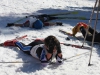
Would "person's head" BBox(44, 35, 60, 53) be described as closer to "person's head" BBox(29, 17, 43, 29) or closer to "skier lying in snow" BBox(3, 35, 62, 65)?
"skier lying in snow" BBox(3, 35, 62, 65)

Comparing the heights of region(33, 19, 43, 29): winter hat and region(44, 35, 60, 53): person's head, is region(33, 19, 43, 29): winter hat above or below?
below

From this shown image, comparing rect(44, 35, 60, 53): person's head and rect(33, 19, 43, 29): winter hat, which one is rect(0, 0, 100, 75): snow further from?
rect(44, 35, 60, 53): person's head

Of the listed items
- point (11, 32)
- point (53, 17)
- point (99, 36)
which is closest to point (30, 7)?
point (53, 17)

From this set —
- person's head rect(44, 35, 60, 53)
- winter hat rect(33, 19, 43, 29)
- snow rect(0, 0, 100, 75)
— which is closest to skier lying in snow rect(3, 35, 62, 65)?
person's head rect(44, 35, 60, 53)

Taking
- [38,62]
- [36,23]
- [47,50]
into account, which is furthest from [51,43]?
[36,23]

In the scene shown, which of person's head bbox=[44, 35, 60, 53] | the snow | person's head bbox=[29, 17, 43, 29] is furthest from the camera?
person's head bbox=[29, 17, 43, 29]

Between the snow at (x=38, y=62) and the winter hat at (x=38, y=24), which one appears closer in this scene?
the snow at (x=38, y=62)

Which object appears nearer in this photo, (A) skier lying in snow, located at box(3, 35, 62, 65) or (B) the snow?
(B) the snow

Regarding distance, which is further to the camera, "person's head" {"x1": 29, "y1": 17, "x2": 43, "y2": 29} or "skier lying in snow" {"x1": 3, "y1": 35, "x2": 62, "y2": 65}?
"person's head" {"x1": 29, "y1": 17, "x2": 43, "y2": 29}

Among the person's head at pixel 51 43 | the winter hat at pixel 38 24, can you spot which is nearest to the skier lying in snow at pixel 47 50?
the person's head at pixel 51 43

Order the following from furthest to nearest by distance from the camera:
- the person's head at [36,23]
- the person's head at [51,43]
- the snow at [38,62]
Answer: the person's head at [36,23] → the person's head at [51,43] → the snow at [38,62]

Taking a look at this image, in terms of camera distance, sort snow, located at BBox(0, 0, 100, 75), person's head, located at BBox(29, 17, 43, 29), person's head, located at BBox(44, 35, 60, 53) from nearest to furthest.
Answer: snow, located at BBox(0, 0, 100, 75), person's head, located at BBox(44, 35, 60, 53), person's head, located at BBox(29, 17, 43, 29)

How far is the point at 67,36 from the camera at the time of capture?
7297 millimetres

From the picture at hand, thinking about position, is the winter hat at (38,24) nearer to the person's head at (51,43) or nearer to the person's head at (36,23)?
the person's head at (36,23)
